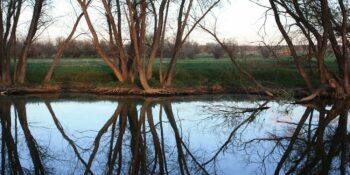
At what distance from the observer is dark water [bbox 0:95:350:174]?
31.7ft

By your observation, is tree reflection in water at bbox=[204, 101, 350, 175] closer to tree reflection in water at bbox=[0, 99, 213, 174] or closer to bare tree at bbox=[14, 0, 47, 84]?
tree reflection in water at bbox=[0, 99, 213, 174]

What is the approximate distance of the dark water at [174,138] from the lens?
9.66 meters

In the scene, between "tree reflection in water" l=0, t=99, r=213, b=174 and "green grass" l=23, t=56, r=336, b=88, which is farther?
"green grass" l=23, t=56, r=336, b=88

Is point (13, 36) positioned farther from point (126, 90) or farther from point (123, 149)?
point (123, 149)

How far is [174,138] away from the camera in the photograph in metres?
13.1

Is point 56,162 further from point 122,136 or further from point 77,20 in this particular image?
point 77,20

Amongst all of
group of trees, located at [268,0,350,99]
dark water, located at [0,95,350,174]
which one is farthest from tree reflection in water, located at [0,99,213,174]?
group of trees, located at [268,0,350,99]

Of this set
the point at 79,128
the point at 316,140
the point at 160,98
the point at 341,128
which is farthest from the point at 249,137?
the point at 160,98

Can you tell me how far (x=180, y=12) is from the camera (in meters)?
24.9

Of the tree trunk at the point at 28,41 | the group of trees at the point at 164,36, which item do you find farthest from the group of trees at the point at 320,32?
the tree trunk at the point at 28,41

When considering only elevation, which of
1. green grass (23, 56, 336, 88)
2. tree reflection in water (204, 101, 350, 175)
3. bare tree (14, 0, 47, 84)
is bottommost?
tree reflection in water (204, 101, 350, 175)

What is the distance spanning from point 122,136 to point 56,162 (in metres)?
3.51

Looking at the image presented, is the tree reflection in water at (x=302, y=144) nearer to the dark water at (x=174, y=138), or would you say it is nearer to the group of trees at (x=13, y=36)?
the dark water at (x=174, y=138)

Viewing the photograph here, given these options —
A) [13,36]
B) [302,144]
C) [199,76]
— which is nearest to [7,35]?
[13,36]
